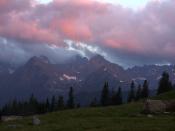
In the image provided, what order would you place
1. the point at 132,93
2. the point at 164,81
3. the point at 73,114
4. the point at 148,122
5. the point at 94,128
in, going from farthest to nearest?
the point at 132,93, the point at 164,81, the point at 73,114, the point at 148,122, the point at 94,128

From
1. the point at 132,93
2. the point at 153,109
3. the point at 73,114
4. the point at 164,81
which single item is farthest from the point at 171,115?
the point at 132,93

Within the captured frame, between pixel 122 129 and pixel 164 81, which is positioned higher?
pixel 164 81

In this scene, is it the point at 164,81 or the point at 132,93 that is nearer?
the point at 164,81

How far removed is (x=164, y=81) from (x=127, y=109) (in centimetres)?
10649

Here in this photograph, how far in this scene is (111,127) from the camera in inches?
1897

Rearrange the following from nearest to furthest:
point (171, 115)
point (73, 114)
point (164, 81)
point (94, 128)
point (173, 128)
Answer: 1. point (173, 128)
2. point (94, 128)
3. point (171, 115)
4. point (73, 114)
5. point (164, 81)

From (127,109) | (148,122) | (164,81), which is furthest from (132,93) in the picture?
(148,122)

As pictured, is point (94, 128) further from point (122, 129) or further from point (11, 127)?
point (11, 127)

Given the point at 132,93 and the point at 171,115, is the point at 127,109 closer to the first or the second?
the point at 171,115

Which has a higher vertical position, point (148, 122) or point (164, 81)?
point (164, 81)

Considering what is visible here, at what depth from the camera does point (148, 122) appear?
5203cm

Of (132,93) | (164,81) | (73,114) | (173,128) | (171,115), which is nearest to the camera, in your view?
(173,128)

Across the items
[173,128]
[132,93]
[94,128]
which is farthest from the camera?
[132,93]

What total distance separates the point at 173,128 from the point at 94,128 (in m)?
8.08
